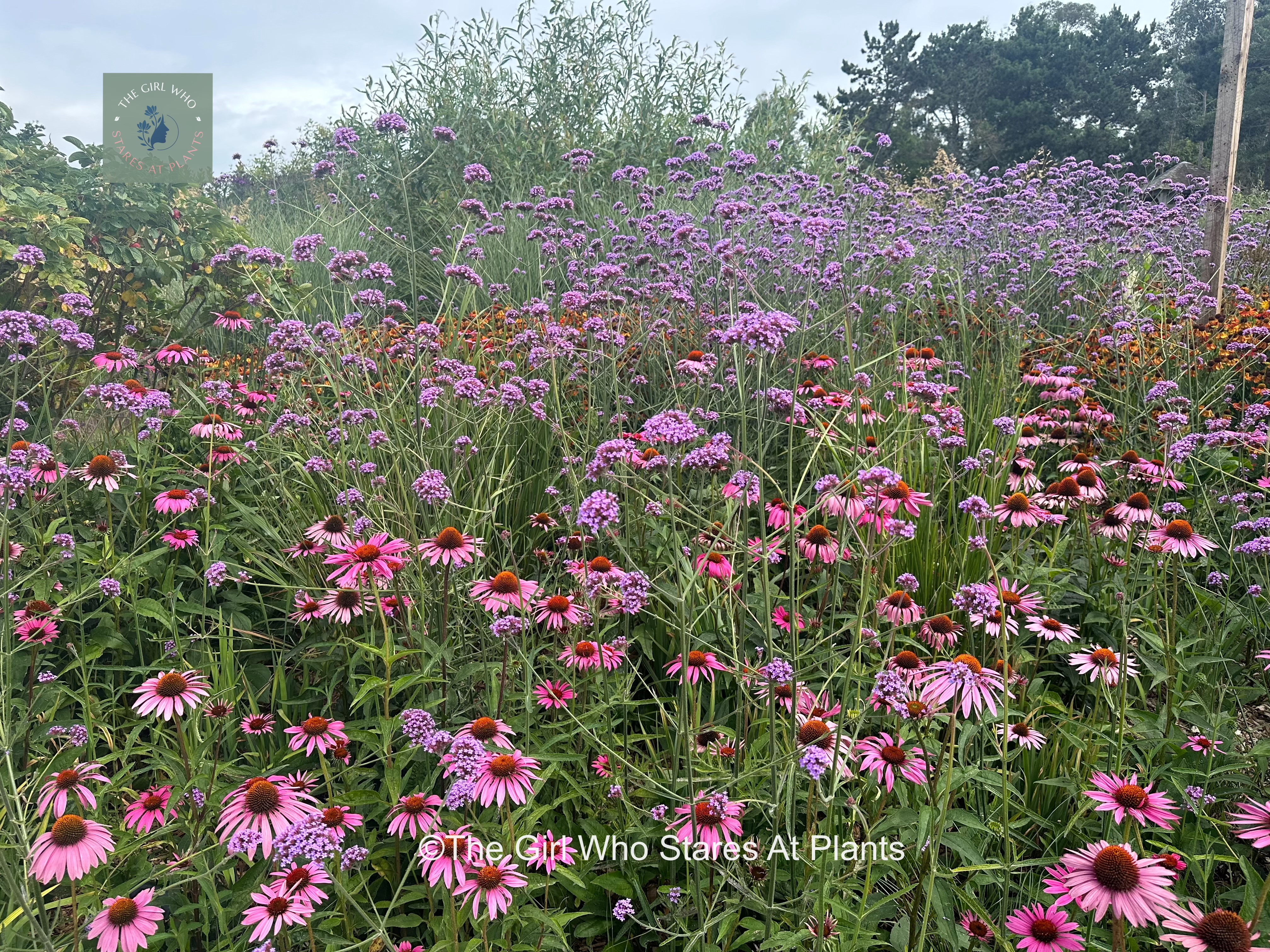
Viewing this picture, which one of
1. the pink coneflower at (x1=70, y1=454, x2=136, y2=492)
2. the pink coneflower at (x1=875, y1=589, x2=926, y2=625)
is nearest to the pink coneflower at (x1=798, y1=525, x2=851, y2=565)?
the pink coneflower at (x1=875, y1=589, x2=926, y2=625)

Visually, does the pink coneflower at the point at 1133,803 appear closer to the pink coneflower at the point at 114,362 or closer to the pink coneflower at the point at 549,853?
the pink coneflower at the point at 549,853

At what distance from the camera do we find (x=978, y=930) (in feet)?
5.35

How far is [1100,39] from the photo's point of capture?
129 ft

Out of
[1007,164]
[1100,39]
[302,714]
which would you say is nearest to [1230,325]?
[302,714]

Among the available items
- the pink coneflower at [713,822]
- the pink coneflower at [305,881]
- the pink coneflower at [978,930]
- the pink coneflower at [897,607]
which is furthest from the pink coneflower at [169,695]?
the pink coneflower at [978,930]

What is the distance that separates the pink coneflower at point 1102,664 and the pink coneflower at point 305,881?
6.03ft

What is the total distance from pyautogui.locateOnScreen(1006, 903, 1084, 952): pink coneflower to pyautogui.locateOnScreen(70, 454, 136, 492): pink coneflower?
9.04 feet

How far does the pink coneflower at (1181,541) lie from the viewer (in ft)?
7.63

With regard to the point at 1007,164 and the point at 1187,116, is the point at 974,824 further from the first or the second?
the point at 1187,116

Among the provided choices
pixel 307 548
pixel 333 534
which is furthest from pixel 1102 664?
pixel 307 548

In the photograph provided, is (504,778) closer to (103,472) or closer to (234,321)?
(103,472)

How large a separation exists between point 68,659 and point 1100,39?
166 feet

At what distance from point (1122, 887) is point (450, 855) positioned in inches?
46.2

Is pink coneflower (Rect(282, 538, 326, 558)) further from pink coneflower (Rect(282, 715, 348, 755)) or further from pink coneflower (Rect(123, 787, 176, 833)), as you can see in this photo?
pink coneflower (Rect(123, 787, 176, 833))
